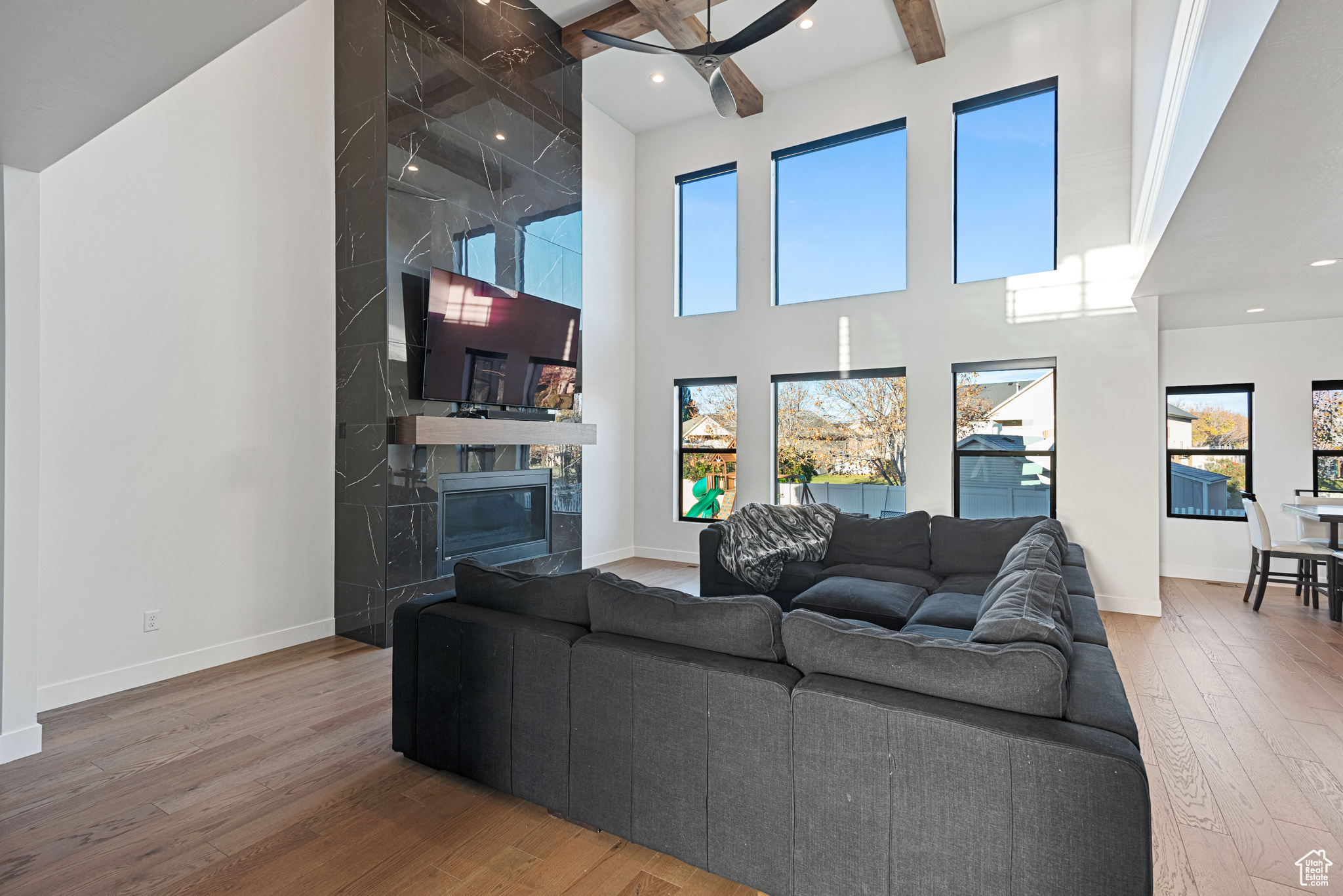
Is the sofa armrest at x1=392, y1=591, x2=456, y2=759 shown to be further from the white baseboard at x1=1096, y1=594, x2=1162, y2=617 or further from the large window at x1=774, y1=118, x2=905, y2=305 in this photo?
the large window at x1=774, y1=118, x2=905, y2=305

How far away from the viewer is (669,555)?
6.99 m

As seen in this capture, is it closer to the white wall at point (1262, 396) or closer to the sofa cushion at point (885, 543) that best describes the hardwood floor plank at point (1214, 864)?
the sofa cushion at point (885, 543)

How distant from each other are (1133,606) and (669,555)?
409 cm

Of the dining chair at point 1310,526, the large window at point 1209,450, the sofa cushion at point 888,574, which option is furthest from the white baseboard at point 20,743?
the large window at point 1209,450

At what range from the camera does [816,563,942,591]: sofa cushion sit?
396 centimetres

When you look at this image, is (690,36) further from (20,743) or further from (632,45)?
(20,743)

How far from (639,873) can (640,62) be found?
6201 mm

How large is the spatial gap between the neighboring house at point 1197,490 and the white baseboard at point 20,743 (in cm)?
797

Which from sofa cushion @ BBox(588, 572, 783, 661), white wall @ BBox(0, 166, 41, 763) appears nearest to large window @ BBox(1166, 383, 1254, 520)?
sofa cushion @ BBox(588, 572, 783, 661)

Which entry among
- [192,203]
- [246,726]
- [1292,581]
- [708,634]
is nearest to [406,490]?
[246,726]

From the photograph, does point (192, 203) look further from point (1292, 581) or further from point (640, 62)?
point (1292, 581)

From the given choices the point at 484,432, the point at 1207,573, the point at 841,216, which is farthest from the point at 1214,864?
the point at 841,216

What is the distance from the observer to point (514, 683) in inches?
84.7

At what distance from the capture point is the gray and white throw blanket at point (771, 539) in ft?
14.3
